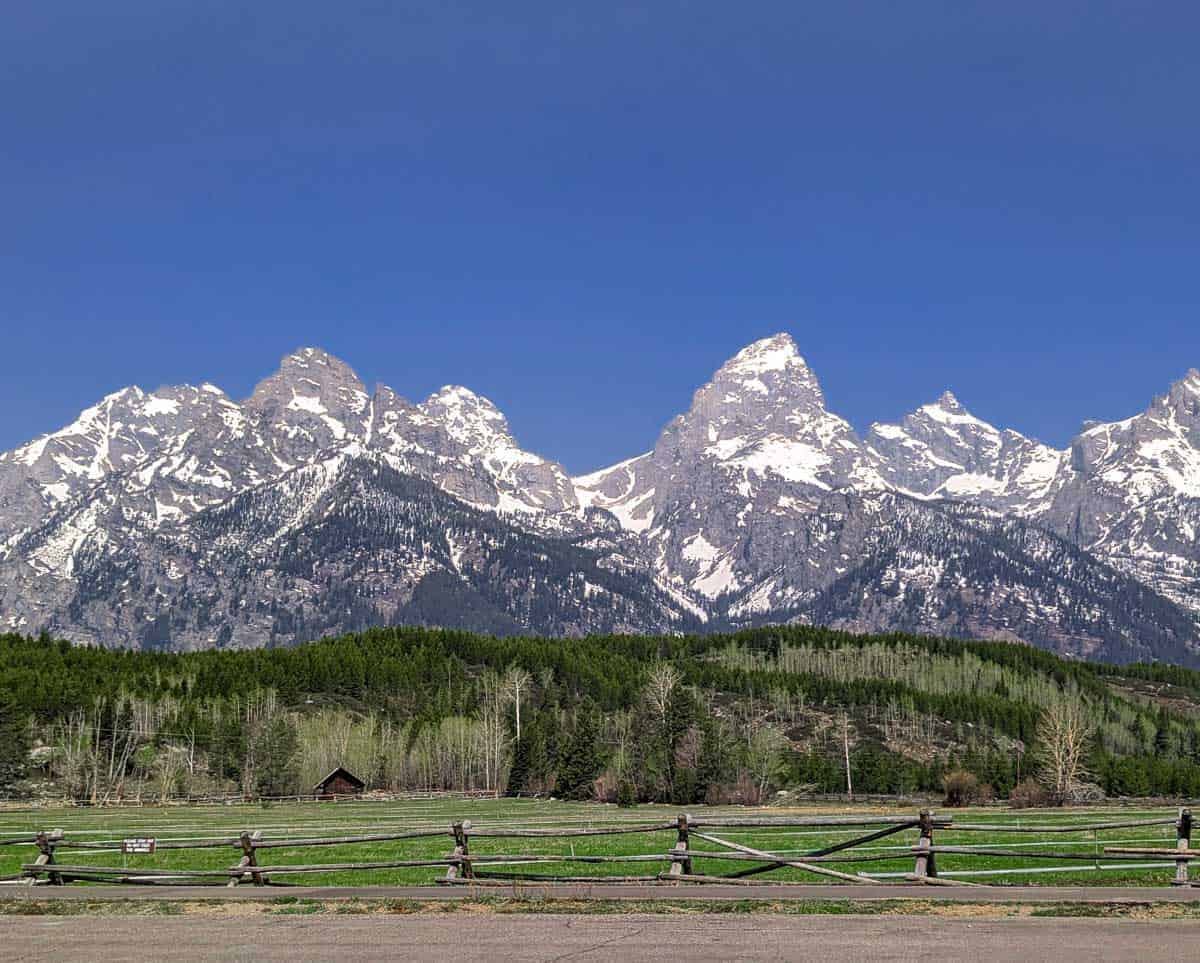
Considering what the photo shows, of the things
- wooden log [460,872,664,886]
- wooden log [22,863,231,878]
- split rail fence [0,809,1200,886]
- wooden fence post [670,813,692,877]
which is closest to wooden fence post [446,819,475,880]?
split rail fence [0,809,1200,886]

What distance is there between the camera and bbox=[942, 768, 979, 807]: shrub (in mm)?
119312

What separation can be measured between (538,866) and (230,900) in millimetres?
11868

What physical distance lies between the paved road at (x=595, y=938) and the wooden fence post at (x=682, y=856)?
6.92 m

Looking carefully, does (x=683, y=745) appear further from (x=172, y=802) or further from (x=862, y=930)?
(x=862, y=930)

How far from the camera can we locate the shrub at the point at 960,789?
391 feet

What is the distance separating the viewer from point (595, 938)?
28.3 meters

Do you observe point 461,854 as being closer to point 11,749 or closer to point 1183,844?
point 1183,844

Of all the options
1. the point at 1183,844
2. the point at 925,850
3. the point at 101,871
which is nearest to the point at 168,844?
the point at 101,871

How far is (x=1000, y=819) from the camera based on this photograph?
7425cm

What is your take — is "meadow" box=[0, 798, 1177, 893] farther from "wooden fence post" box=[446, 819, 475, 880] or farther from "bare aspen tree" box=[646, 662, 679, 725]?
"bare aspen tree" box=[646, 662, 679, 725]

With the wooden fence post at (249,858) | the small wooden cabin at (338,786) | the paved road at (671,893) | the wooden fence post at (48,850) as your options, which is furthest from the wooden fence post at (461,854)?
the small wooden cabin at (338,786)

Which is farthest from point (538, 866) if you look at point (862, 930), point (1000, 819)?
point (1000, 819)

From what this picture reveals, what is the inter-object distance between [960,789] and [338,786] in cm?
7705

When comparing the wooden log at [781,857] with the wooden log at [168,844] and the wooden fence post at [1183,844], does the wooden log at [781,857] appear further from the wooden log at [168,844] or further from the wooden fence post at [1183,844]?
the wooden log at [168,844]
